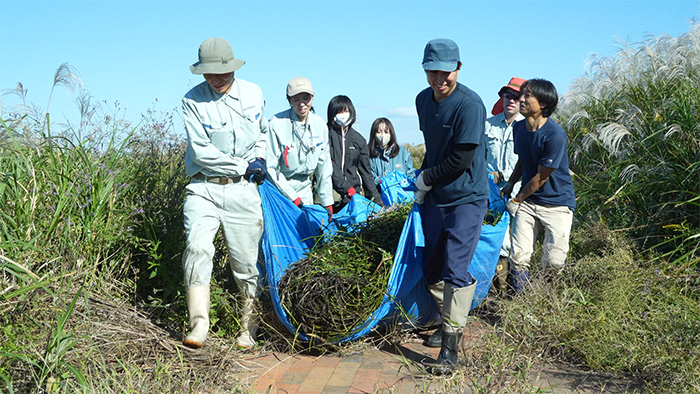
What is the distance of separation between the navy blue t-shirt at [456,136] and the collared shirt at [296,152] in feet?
3.70

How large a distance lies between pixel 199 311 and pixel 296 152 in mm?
1576

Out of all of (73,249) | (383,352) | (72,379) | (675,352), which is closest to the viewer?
(72,379)

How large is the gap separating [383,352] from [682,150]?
3380 mm

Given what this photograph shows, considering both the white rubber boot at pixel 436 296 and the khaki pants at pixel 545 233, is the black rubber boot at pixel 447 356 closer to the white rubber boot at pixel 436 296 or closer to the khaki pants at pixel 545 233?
the white rubber boot at pixel 436 296

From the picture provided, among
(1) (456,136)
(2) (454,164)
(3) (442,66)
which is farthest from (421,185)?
(3) (442,66)

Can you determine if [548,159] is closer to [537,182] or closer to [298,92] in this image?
[537,182]

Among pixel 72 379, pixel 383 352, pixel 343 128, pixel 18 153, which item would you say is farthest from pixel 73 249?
pixel 343 128

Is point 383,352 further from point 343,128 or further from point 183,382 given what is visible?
point 343,128

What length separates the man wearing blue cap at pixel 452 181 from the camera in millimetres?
4059

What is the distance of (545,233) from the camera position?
511cm

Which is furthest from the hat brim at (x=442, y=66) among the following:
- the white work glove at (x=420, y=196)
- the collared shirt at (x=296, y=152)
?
the collared shirt at (x=296, y=152)

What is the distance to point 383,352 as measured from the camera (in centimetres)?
445

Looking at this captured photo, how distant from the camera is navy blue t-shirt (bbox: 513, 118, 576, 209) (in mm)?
4902

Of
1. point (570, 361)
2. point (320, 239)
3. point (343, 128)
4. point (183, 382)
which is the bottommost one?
point (570, 361)
